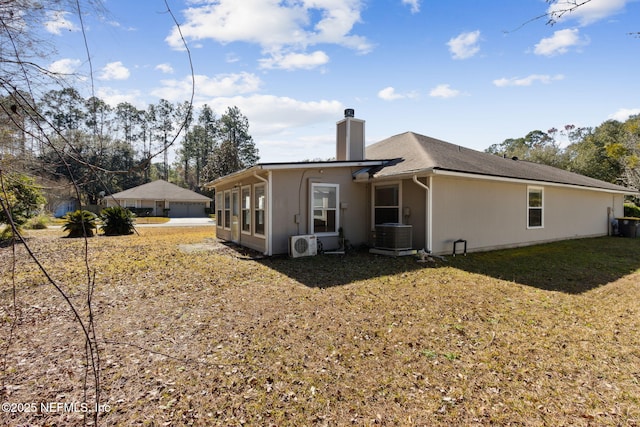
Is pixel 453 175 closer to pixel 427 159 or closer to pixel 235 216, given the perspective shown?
pixel 427 159

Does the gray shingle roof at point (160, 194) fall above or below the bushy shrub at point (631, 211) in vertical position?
above

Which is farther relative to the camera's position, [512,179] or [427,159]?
[512,179]

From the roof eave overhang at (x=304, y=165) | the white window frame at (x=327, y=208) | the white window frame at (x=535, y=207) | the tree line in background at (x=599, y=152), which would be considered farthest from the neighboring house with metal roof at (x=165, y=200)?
the white window frame at (x=535, y=207)

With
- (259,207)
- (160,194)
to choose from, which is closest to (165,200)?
(160,194)

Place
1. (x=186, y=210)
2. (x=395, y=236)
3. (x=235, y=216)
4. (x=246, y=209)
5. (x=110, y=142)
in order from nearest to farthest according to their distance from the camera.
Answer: (x=110, y=142) → (x=395, y=236) → (x=246, y=209) → (x=235, y=216) → (x=186, y=210)

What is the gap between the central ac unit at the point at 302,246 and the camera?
8.73 m

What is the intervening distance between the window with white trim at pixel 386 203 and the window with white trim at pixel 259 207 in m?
3.34

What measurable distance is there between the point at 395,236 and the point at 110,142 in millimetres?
7011

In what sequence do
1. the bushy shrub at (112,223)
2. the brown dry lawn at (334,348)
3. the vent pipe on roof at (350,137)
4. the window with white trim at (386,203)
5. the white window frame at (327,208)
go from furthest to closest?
the bushy shrub at (112,223)
the vent pipe on roof at (350,137)
the window with white trim at (386,203)
the white window frame at (327,208)
the brown dry lawn at (334,348)

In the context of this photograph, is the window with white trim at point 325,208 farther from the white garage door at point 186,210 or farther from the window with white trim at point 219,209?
the white garage door at point 186,210

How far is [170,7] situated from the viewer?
5.63 feet

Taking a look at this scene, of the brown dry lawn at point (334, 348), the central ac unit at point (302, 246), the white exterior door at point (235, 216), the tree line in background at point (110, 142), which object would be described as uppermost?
the tree line in background at point (110, 142)

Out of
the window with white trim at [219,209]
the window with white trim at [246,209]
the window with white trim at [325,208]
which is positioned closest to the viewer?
the window with white trim at [325,208]

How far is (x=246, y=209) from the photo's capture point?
10781 millimetres
